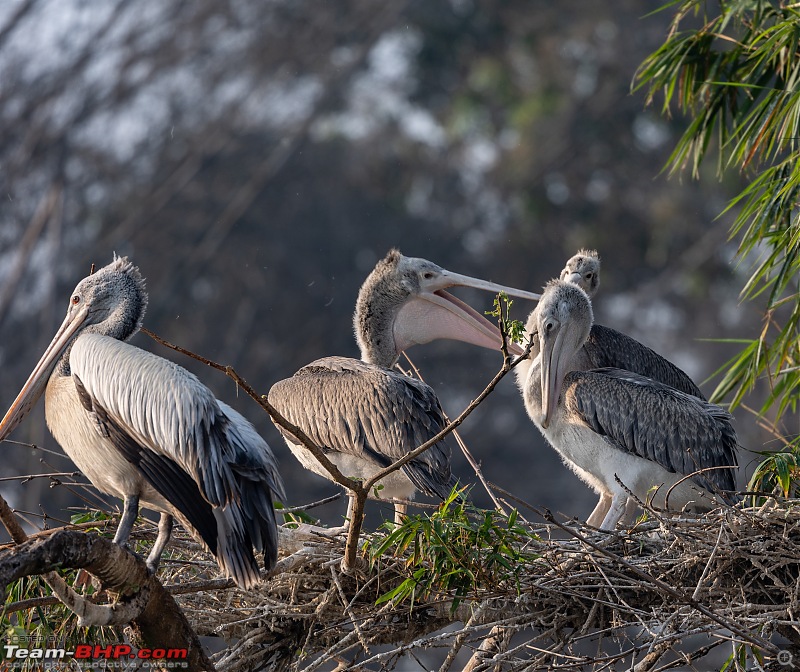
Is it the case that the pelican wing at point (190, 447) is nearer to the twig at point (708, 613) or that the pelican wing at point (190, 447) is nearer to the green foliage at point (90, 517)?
the green foliage at point (90, 517)

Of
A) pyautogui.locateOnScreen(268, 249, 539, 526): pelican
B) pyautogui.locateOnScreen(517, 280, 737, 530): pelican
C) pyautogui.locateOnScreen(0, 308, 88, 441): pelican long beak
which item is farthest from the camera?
pyautogui.locateOnScreen(517, 280, 737, 530): pelican

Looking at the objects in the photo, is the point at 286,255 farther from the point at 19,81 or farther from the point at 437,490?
the point at 437,490

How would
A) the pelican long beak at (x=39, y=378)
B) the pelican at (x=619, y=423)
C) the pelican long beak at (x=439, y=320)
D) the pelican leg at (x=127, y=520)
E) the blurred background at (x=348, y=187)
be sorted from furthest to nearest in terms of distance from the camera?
the blurred background at (x=348, y=187)
the pelican long beak at (x=439, y=320)
the pelican at (x=619, y=423)
the pelican long beak at (x=39, y=378)
the pelican leg at (x=127, y=520)

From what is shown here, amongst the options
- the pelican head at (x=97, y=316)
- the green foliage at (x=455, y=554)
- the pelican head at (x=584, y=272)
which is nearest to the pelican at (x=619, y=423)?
the pelican head at (x=584, y=272)

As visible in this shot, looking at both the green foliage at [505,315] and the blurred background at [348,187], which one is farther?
the blurred background at [348,187]

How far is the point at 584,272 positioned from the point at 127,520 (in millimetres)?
3558

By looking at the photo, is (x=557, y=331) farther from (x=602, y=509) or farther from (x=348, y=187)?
(x=348, y=187)

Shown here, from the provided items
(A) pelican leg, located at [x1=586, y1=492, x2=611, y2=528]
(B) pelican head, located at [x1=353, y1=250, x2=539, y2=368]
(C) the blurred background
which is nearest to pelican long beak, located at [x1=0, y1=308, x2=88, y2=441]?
(B) pelican head, located at [x1=353, y1=250, x2=539, y2=368]

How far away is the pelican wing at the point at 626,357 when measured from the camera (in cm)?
673

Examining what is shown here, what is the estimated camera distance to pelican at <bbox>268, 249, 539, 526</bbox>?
5.78 meters

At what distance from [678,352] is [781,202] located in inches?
514

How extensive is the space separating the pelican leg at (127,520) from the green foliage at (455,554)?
87 centimetres

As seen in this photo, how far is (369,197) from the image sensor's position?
64.5 ft

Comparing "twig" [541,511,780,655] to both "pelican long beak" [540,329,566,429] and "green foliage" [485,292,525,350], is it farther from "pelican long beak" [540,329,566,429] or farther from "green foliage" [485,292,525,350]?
"pelican long beak" [540,329,566,429]
